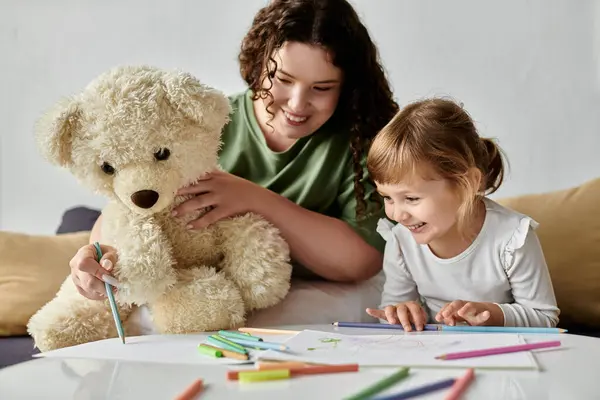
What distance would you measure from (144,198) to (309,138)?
462mm


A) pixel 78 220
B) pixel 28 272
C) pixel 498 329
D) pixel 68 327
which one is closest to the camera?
pixel 498 329

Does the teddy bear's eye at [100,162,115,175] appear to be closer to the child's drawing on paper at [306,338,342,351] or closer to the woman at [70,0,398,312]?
the woman at [70,0,398,312]

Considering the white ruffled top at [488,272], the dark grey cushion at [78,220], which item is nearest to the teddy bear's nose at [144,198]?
the white ruffled top at [488,272]

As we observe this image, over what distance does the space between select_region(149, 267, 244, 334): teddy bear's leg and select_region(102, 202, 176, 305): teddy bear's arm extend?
0.08 feet

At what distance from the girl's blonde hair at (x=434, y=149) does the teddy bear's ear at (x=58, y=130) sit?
1.51 feet

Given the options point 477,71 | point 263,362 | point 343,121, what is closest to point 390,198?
point 343,121

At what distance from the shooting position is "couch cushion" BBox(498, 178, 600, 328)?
1.49 metres

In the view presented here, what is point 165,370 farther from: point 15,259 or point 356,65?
point 15,259

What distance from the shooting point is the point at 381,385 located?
29.0 inches

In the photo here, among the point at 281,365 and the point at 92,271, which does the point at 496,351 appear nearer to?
the point at 281,365

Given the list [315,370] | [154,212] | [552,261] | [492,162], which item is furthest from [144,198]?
[552,261]

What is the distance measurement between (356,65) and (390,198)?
29 cm

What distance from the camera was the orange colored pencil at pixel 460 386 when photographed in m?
0.72

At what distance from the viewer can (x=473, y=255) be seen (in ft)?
3.99
